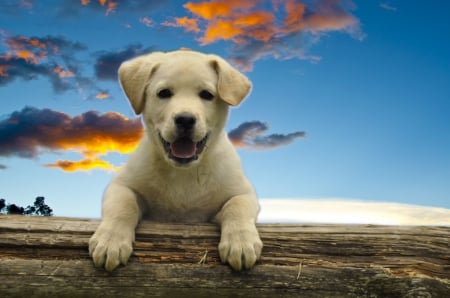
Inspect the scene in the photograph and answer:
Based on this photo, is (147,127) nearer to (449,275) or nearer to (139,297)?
(139,297)

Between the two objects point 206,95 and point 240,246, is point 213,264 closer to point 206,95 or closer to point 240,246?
point 240,246

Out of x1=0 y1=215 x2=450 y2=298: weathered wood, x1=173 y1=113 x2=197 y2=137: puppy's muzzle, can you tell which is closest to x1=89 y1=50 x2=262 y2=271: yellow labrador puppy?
x1=173 y1=113 x2=197 y2=137: puppy's muzzle

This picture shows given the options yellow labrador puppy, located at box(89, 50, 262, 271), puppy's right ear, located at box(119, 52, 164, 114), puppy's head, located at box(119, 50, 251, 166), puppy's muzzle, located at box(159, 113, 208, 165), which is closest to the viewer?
yellow labrador puppy, located at box(89, 50, 262, 271)

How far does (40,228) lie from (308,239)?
2455 millimetres

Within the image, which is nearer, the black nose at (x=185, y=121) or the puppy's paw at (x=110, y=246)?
the puppy's paw at (x=110, y=246)

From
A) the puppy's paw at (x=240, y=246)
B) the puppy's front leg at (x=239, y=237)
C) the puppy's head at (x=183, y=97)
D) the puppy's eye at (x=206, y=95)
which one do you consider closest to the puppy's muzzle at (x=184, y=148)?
the puppy's head at (x=183, y=97)

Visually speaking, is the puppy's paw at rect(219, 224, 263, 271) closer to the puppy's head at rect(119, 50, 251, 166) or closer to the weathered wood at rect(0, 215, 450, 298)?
the weathered wood at rect(0, 215, 450, 298)

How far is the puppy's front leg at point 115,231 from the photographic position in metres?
4.53

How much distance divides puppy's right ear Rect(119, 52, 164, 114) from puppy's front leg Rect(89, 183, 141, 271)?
2.87ft

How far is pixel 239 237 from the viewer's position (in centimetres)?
468

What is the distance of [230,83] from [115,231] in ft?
5.72

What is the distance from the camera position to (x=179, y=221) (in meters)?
5.47

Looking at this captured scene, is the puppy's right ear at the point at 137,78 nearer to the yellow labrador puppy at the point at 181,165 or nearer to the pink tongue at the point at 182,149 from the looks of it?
the yellow labrador puppy at the point at 181,165

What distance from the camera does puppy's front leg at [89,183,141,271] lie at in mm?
4531
